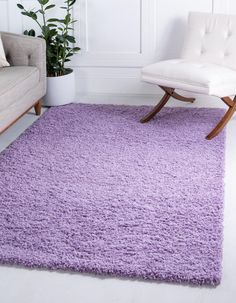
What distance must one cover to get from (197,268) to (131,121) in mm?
1940

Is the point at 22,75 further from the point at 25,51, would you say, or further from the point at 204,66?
the point at 204,66

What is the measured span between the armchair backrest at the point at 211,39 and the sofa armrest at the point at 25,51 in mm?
985

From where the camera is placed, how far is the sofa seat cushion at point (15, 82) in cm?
352

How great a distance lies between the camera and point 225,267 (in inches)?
92.9

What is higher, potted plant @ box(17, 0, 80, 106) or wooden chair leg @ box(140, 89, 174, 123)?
potted plant @ box(17, 0, 80, 106)

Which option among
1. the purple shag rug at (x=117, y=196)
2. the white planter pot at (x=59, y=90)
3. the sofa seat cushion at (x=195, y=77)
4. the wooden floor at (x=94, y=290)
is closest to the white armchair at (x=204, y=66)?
the sofa seat cushion at (x=195, y=77)

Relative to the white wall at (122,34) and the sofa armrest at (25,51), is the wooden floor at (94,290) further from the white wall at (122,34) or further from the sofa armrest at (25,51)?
the white wall at (122,34)

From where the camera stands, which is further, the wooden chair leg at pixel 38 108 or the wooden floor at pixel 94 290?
the wooden chair leg at pixel 38 108

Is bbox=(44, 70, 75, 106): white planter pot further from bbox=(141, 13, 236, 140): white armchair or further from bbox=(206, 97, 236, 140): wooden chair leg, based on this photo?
bbox=(206, 97, 236, 140): wooden chair leg

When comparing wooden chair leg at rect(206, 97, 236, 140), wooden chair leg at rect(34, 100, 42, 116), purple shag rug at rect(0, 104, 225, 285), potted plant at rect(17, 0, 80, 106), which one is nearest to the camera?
purple shag rug at rect(0, 104, 225, 285)

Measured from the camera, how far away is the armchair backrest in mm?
4109

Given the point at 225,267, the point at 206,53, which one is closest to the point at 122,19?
the point at 206,53

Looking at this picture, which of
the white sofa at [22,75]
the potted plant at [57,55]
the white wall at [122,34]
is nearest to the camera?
the white sofa at [22,75]

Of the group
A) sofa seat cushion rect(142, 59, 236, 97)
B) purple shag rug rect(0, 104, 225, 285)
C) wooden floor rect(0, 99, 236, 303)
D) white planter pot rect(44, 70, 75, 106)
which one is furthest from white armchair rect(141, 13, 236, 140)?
wooden floor rect(0, 99, 236, 303)
